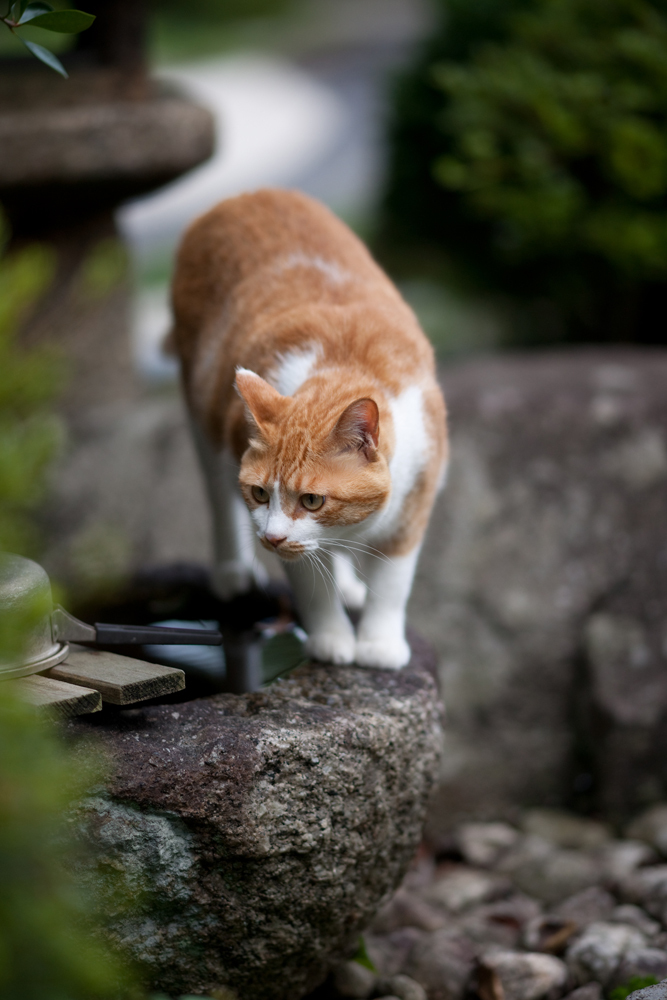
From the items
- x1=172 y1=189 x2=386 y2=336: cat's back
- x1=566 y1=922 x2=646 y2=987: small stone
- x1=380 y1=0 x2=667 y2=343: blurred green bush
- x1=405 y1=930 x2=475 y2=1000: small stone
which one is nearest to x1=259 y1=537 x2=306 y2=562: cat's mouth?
x1=172 y1=189 x2=386 y2=336: cat's back

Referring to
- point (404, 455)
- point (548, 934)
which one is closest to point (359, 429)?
point (404, 455)

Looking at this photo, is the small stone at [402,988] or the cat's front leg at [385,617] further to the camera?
the small stone at [402,988]

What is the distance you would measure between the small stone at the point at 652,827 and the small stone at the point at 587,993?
88 centimetres

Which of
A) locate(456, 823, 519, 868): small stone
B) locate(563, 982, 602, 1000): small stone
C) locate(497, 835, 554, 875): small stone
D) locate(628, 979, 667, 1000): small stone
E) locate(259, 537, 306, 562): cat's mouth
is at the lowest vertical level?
locate(456, 823, 519, 868): small stone

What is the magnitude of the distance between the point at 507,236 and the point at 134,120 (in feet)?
8.31

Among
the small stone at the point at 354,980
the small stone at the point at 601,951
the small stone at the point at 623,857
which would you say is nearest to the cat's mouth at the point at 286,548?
the small stone at the point at 354,980

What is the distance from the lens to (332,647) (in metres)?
2.09

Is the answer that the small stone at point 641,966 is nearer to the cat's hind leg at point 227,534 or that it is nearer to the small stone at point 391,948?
Result: the small stone at point 391,948

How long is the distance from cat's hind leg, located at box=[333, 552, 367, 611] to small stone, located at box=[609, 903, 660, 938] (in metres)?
1.06

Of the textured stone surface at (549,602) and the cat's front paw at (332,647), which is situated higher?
the cat's front paw at (332,647)

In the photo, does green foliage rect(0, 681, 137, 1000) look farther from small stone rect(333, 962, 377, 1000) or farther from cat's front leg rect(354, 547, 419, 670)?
small stone rect(333, 962, 377, 1000)

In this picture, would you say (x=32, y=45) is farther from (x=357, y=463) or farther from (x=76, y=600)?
(x=76, y=600)

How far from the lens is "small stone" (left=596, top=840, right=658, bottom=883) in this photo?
2.87 metres

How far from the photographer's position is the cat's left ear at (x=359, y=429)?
1736 millimetres
